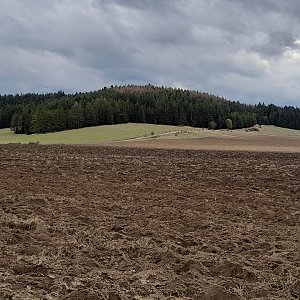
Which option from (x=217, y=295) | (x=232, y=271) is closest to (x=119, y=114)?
(x=232, y=271)

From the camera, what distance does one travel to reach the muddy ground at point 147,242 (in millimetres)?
5707

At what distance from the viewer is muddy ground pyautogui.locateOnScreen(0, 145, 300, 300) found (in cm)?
571

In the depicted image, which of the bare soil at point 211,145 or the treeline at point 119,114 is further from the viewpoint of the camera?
the treeline at point 119,114

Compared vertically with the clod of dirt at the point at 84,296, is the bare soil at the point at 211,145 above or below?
above

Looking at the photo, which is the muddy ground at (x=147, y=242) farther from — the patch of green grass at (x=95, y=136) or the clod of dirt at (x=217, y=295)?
the patch of green grass at (x=95, y=136)

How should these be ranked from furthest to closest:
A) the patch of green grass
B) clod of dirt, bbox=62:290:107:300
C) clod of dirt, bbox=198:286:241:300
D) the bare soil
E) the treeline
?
the treeline
the patch of green grass
the bare soil
clod of dirt, bbox=198:286:241:300
clod of dirt, bbox=62:290:107:300

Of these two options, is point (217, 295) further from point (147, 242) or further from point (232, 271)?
point (147, 242)

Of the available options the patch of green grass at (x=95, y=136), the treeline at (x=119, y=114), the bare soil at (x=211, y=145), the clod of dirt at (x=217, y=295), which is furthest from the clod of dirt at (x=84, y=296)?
the treeline at (x=119, y=114)

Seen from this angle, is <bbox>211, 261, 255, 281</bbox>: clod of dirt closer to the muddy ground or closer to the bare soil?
the muddy ground

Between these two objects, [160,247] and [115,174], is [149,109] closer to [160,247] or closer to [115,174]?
[115,174]

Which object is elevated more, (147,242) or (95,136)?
(95,136)

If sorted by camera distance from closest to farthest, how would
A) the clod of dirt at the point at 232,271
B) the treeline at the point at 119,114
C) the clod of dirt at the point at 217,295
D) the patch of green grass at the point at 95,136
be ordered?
the clod of dirt at the point at 217,295 < the clod of dirt at the point at 232,271 < the patch of green grass at the point at 95,136 < the treeline at the point at 119,114

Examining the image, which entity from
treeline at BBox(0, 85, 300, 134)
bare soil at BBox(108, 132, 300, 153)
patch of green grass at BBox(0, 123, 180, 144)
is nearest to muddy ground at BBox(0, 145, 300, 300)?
bare soil at BBox(108, 132, 300, 153)

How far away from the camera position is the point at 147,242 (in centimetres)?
799
